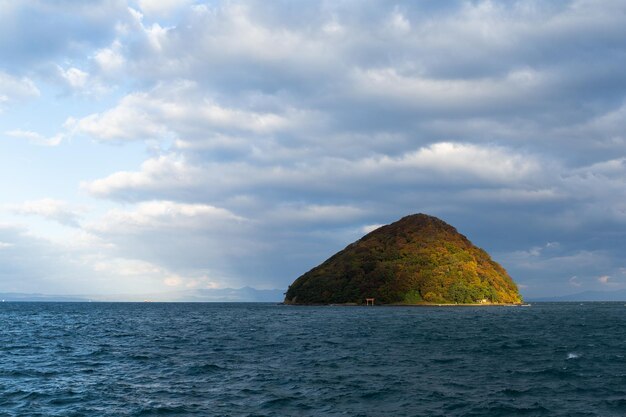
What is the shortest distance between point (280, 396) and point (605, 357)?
41.6 meters

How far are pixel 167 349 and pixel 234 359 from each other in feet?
53.7

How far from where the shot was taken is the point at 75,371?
55.5 meters

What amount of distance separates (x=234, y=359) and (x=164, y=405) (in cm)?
2526

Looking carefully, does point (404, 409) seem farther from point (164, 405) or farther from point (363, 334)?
point (363, 334)

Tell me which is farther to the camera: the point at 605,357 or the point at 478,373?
the point at 605,357

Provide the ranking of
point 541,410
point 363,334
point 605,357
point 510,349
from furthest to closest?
point 363,334, point 510,349, point 605,357, point 541,410

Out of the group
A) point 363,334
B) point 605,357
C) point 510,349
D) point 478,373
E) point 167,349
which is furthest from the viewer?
point 363,334

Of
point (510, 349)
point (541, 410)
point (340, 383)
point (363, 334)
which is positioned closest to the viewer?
point (541, 410)

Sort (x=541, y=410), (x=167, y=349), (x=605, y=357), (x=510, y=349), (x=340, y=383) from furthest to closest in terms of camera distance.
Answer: (x=167, y=349)
(x=510, y=349)
(x=605, y=357)
(x=340, y=383)
(x=541, y=410)

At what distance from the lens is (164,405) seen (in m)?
39.7

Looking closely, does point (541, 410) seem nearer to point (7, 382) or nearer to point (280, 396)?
point (280, 396)

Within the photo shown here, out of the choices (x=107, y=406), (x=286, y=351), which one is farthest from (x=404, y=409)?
(x=286, y=351)

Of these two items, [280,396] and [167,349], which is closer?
[280,396]

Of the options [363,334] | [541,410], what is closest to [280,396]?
[541,410]
